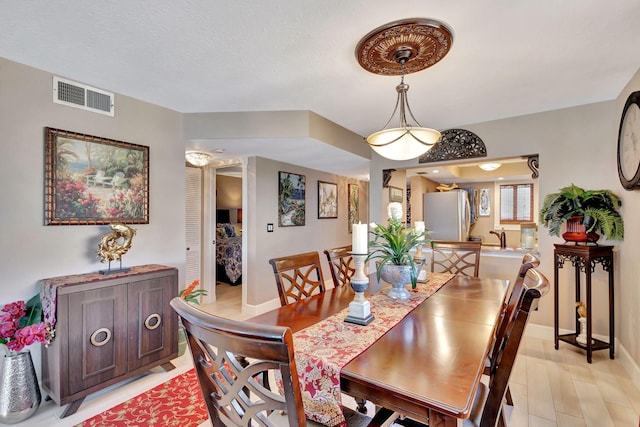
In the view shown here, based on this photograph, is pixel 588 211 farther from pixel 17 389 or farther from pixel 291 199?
pixel 17 389

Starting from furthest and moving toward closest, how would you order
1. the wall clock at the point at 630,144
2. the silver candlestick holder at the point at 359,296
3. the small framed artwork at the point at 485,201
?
the small framed artwork at the point at 485,201
the wall clock at the point at 630,144
the silver candlestick holder at the point at 359,296

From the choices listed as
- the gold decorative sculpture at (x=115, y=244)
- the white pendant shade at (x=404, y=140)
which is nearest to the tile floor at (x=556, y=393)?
the gold decorative sculpture at (x=115, y=244)

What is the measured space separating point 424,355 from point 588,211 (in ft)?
8.33

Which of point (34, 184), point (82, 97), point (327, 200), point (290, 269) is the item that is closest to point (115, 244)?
point (34, 184)

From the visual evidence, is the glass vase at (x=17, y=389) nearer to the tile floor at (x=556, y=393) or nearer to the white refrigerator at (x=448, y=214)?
the tile floor at (x=556, y=393)

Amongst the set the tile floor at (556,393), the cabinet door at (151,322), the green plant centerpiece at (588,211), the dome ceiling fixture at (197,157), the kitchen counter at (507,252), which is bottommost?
the tile floor at (556,393)

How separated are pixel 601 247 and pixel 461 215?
275 centimetres

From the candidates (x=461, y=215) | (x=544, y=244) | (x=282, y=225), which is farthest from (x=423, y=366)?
(x=461, y=215)

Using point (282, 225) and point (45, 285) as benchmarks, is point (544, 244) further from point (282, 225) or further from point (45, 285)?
point (45, 285)

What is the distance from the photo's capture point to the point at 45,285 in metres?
2.02

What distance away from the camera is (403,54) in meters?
1.86

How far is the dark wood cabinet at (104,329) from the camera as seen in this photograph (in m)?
1.93

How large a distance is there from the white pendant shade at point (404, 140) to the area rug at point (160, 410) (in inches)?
87.2

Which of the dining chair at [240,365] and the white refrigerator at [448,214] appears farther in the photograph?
the white refrigerator at [448,214]
